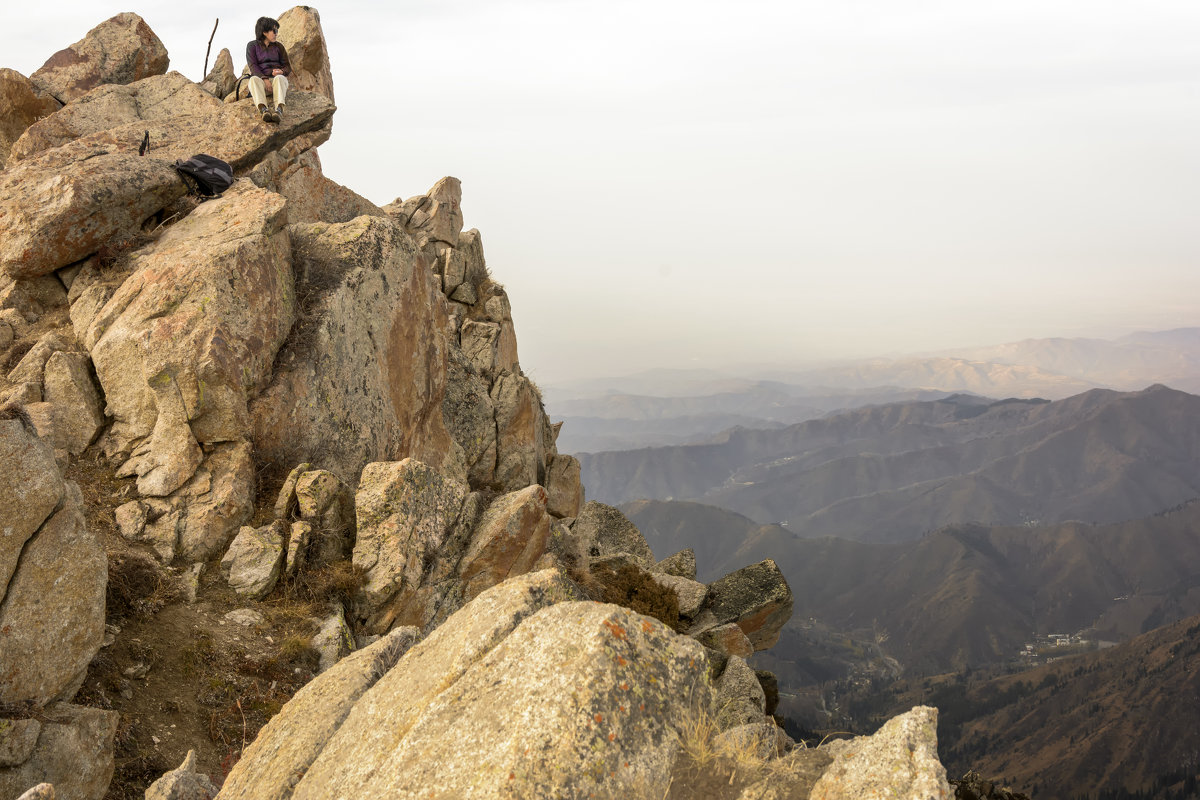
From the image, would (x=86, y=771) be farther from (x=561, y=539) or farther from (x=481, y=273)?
(x=481, y=273)

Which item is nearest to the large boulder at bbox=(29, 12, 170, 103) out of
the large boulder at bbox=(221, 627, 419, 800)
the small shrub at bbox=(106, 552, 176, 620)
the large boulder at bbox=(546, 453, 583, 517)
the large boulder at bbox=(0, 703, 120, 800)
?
the small shrub at bbox=(106, 552, 176, 620)

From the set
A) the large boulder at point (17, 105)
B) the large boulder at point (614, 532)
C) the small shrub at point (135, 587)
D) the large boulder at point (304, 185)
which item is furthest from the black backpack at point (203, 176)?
the large boulder at point (614, 532)

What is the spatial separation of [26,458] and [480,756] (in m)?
10.8

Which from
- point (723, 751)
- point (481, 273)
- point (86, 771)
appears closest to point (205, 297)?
point (86, 771)

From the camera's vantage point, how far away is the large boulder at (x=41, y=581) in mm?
11320

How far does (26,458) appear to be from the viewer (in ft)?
39.2

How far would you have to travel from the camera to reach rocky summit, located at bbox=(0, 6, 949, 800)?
23.5 ft

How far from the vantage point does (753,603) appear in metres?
42.7

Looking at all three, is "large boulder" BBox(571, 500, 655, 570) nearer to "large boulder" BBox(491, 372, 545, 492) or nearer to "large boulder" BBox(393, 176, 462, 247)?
"large boulder" BBox(491, 372, 545, 492)

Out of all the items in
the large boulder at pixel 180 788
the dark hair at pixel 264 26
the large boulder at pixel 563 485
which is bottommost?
the large boulder at pixel 563 485

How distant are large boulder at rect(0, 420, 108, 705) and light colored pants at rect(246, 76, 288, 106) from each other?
2455 centimetres

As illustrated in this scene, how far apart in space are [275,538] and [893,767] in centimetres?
1638

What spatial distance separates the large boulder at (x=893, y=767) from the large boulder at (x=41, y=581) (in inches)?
505

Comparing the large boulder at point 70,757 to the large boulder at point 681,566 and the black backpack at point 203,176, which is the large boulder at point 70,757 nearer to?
the black backpack at point 203,176
